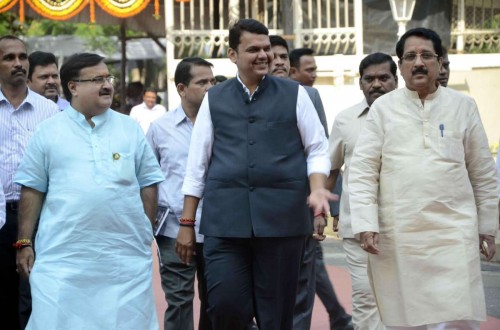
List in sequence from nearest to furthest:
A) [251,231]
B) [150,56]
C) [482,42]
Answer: [251,231]
[482,42]
[150,56]

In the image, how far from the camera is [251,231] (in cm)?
649

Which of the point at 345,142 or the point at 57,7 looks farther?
the point at 57,7

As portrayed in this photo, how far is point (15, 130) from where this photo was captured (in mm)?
7605

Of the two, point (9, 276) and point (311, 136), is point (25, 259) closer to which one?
point (9, 276)

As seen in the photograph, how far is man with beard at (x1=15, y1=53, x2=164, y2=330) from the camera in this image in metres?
6.52

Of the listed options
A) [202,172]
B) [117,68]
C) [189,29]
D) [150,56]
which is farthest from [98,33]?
[202,172]

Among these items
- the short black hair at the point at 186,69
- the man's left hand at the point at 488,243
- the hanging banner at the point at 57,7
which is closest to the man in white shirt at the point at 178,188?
the short black hair at the point at 186,69

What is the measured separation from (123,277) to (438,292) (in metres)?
1.71

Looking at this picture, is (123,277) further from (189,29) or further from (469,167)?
(189,29)

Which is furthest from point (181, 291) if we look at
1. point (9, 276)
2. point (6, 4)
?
point (6, 4)

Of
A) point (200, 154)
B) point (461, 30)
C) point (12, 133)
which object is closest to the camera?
point (200, 154)

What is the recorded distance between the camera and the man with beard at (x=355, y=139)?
7.93m

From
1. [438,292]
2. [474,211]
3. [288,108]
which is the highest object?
[288,108]

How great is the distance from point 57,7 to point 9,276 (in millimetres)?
13450
